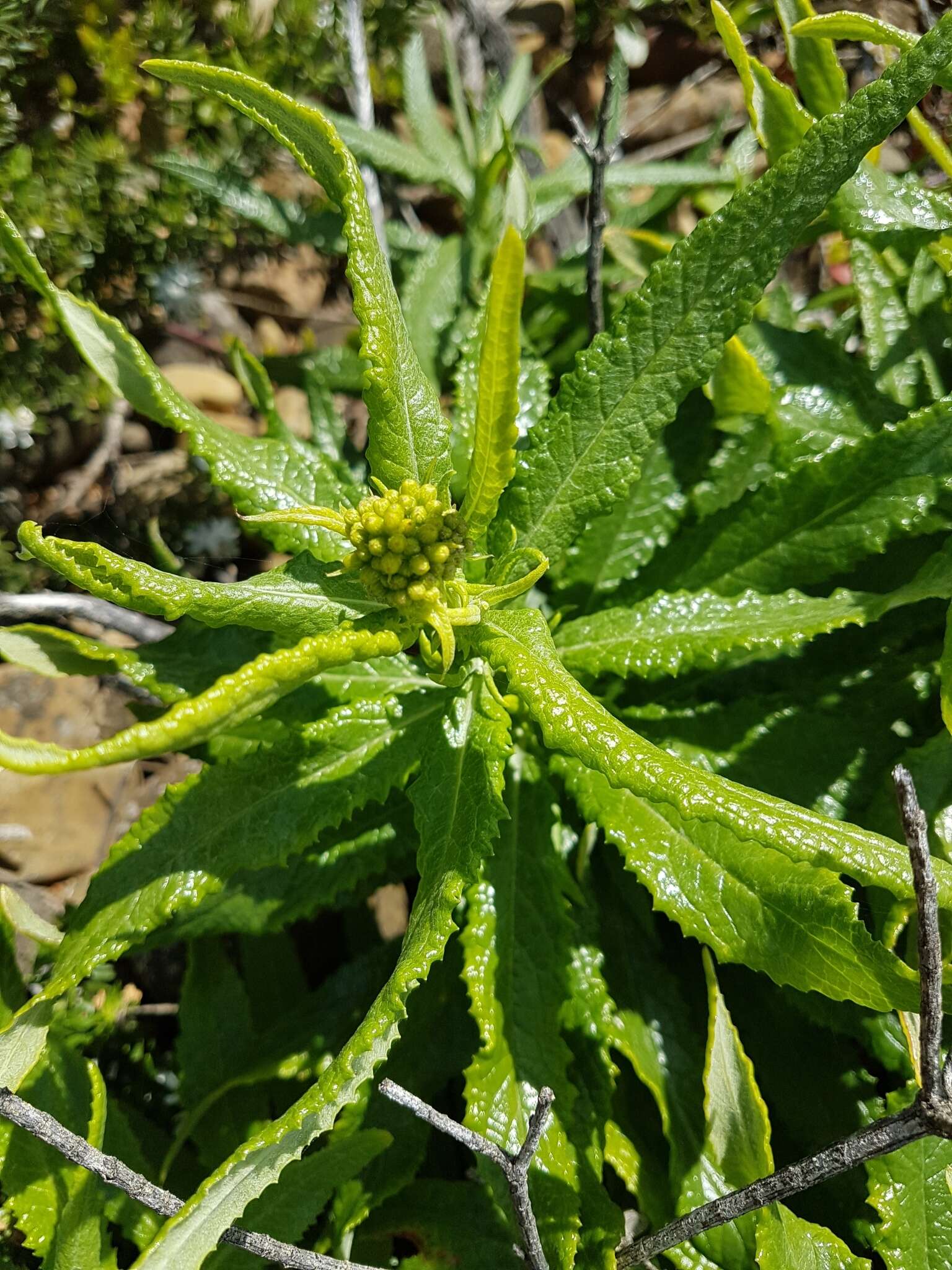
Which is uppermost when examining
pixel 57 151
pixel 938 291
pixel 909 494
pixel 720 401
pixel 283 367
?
pixel 57 151

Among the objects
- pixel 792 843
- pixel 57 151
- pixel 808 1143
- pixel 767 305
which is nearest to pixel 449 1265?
pixel 808 1143

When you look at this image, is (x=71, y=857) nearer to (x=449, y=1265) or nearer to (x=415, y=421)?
(x=449, y=1265)

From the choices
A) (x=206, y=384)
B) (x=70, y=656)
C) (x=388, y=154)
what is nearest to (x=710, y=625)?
(x=70, y=656)

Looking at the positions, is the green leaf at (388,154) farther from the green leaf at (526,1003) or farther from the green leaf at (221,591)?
the green leaf at (526,1003)

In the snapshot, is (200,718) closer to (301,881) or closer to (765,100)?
(301,881)

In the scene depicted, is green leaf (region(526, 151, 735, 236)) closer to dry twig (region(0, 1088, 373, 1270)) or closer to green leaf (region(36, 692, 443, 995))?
green leaf (region(36, 692, 443, 995))

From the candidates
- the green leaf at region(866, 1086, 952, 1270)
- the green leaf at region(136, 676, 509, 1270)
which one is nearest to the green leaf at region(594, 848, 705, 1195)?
the green leaf at region(866, 1086, 952, 1270)

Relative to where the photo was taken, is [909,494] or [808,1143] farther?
[808,1143]
